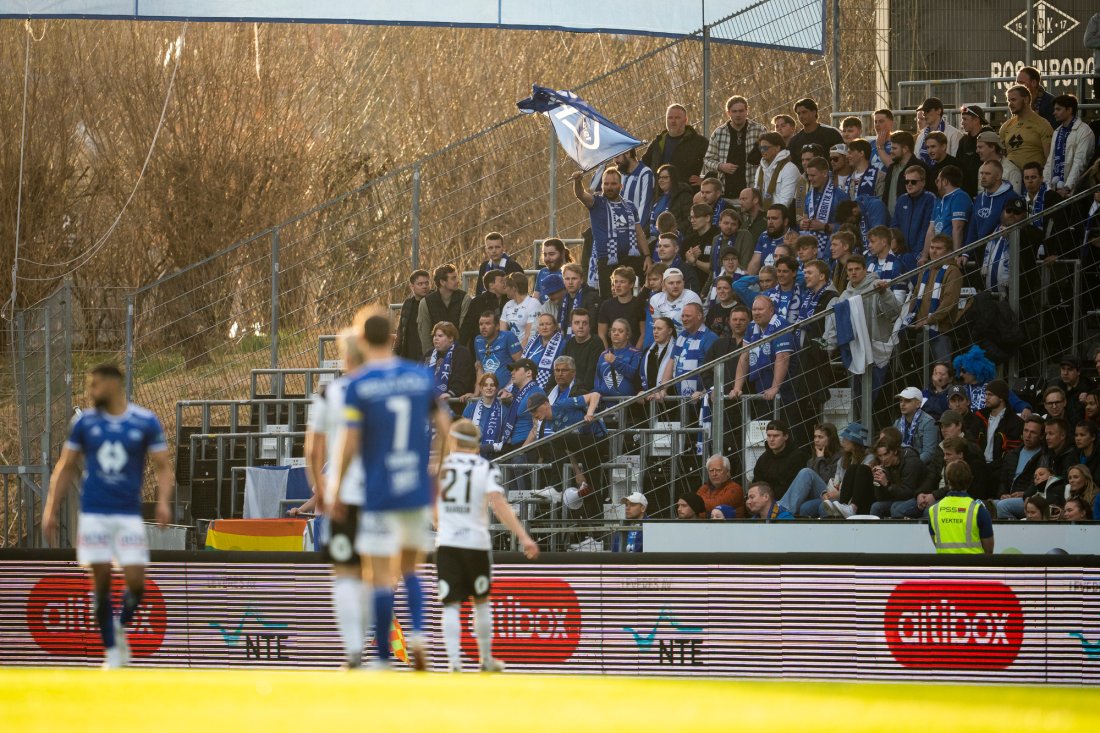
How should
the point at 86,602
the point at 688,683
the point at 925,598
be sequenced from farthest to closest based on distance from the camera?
the point at 86,602
the point at 925,598
the point at 688,683

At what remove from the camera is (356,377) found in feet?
32.1

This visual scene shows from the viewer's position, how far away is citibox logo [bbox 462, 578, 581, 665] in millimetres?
14141

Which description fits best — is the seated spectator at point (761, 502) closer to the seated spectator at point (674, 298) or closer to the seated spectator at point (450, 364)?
the seated spectator at point (674, 298)

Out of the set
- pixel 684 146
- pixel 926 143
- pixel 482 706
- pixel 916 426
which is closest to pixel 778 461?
pixel 916 426

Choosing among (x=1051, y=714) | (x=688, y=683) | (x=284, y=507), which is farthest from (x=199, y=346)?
(x=1051, y=714)

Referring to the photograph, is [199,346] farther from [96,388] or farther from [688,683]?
[688,683]

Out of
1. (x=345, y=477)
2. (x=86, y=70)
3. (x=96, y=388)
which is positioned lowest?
(x=345, y=477)

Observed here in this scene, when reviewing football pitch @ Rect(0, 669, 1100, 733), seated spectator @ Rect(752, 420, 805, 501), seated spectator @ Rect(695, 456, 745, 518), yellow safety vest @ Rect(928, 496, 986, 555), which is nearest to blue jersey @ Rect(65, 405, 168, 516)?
football pitch @ Rect(0, 669, 1100, 733)

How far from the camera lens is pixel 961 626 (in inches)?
532

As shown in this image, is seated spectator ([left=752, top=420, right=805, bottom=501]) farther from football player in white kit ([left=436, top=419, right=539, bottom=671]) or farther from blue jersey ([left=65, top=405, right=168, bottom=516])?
blue jersey ([left=65, top=405, right=168, bottom=516])

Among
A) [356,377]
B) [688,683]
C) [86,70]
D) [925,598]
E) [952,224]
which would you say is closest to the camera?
[356,377]

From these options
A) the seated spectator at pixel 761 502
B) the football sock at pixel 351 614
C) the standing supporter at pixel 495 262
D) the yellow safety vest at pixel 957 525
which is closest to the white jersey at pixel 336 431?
the football sock at pixel 351 614

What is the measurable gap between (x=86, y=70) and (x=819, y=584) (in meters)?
28.4

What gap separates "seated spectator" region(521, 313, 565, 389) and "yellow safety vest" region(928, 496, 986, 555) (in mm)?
5773
